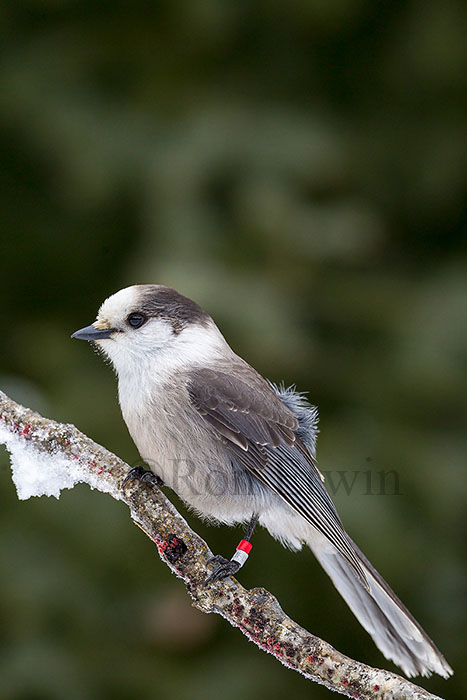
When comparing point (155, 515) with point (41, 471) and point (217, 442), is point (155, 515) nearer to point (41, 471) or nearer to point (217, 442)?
point (41, 471)

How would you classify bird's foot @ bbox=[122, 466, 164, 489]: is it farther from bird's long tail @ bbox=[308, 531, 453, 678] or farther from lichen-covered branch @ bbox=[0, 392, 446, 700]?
bird's long tail @ bbox=[308, 531, 453, 678]

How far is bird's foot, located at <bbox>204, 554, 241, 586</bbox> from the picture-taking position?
147cm

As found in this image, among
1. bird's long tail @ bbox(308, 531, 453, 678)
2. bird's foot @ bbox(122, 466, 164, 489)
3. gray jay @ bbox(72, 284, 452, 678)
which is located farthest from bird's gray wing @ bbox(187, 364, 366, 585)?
bird's foot @ bbox(122, 466, 164, 489)

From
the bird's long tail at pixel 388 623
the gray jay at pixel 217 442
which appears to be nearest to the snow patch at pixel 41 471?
the gray jay at pixel 217 442

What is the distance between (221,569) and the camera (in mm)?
1496

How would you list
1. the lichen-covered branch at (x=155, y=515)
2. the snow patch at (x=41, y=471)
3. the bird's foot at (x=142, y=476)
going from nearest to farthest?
1. the lichen-covered branch at (x=155, y=515)
2. the snow patch at (x=41, y=471)
3. the bird's foot at (x=142, y=476)

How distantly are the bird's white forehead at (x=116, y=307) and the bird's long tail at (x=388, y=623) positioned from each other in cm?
75

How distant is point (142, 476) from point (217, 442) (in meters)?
0.29

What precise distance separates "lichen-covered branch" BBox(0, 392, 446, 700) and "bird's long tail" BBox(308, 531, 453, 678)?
418 mm

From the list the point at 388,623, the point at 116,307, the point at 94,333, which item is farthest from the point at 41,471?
the point at 388,623

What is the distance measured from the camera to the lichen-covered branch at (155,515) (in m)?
1.29

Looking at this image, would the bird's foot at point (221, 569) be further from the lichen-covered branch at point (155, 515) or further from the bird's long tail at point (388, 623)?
the bird's long tail at point (388, 623)

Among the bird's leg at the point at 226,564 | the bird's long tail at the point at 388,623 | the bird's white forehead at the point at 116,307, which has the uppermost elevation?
the bird's white forehead at the point at 116,307

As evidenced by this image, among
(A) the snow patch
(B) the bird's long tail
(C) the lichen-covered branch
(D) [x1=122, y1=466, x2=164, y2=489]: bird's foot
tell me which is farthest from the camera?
(B) the bird's long tail
